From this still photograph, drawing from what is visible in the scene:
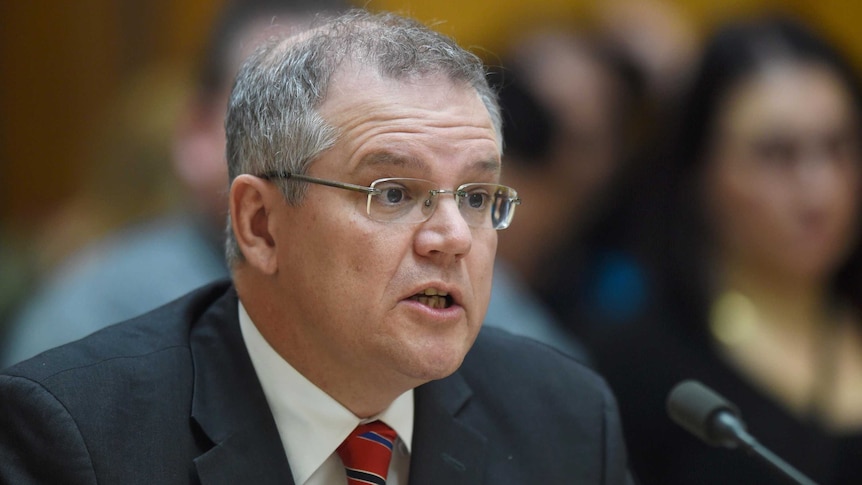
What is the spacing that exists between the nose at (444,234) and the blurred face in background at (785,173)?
181cm

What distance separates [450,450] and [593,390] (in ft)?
1.39

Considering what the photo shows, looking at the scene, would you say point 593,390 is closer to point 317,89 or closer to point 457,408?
point 457,408

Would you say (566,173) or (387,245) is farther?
(566,173)

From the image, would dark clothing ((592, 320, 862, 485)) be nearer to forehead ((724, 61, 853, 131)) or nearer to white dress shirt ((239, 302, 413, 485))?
forehead ((724, 61, 853, 131))

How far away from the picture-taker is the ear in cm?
228

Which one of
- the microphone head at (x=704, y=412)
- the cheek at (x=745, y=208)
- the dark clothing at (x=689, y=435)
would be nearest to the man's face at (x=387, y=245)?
the microphone head at (x=704, y=412)

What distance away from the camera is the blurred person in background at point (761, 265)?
11.5 feet

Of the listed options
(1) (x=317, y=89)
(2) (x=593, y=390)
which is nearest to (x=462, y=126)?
(1) (x=317, y=89)

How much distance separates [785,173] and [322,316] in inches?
80.3

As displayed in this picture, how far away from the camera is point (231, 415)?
7.24 ft

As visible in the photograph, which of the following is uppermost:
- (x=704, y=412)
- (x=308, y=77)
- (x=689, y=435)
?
(x=308, y=77)

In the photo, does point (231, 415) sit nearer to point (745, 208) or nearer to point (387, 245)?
→ point (387, 245)

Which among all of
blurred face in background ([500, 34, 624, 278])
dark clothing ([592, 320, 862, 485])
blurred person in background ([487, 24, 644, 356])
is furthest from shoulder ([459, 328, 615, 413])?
blurred face in background ([500, 34, 624, 278])

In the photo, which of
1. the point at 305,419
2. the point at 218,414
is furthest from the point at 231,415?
the point at 305,419
